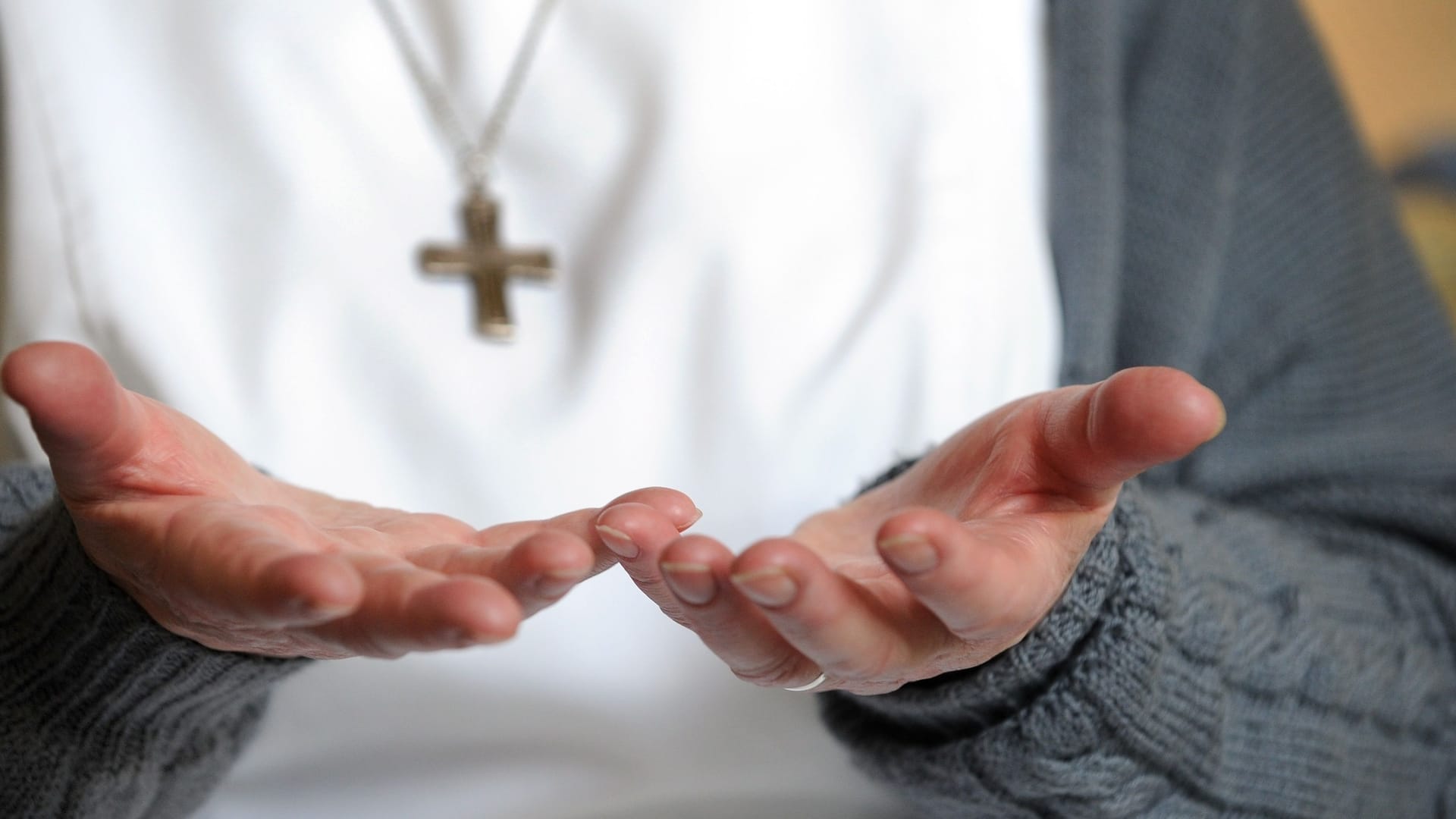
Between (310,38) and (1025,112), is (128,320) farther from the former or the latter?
(1025,112)

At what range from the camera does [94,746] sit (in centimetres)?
45

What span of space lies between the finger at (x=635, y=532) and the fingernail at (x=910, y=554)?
0.06m

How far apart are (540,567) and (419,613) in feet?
0.10

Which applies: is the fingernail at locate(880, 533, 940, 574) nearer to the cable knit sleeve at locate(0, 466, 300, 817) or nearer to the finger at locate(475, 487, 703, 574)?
the finger at locate(475, 487, 703, 574)

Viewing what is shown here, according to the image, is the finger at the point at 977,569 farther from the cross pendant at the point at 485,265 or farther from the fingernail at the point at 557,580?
the cross pendant at the point at 485,265

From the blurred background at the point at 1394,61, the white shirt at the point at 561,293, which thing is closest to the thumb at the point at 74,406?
the white shirt at the point at 561,293

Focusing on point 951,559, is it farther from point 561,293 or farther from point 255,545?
point 561,293

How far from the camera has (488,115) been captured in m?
0.65

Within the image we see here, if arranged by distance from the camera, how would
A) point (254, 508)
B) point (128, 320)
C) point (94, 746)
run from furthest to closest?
point (128, 320) < point (94, 746) < point (254, 508)

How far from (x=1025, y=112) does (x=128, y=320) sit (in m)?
0.50

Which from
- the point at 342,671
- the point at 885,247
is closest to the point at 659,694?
the point at 342,671

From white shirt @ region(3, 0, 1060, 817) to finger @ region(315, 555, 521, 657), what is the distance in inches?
11.7

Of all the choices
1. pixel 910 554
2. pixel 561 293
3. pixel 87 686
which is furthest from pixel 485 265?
pixel 910 554

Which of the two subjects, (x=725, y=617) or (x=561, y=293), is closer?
(x=725, y=617)
